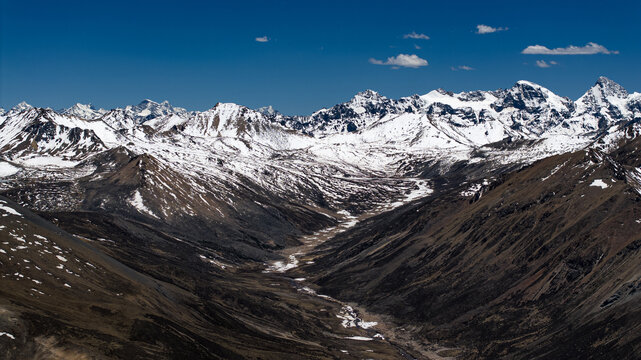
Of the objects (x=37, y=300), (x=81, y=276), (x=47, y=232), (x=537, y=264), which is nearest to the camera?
(x=37, y=300)

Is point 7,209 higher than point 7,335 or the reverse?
higher

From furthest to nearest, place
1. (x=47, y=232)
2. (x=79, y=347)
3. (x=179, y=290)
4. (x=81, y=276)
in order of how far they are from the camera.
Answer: (x=179, y=290)
(x=47, y=232)
(x=81, y=276)
(x=79, y=347)

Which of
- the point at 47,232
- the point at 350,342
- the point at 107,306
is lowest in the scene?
the point at 350,342

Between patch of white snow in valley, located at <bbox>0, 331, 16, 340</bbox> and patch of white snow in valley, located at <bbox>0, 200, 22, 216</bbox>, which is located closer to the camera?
patch of white snow in valley, located at <bbox>0, 331, 16, 340</bbox>

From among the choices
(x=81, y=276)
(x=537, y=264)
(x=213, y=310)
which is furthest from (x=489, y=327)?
(x=81, y=276)

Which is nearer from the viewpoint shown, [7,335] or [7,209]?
[7,335]

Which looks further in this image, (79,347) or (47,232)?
(47,232)

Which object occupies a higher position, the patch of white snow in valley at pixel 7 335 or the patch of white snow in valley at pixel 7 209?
the patch of white snow in valley at pixel 7 209

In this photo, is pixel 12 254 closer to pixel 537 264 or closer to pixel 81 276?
pixel 81 276

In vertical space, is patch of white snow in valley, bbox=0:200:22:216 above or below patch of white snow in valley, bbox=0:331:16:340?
above

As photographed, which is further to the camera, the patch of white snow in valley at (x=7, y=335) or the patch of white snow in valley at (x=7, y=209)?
the patch of white snow in valley at (x=7, y=209)

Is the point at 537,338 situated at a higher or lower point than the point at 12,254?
lower
